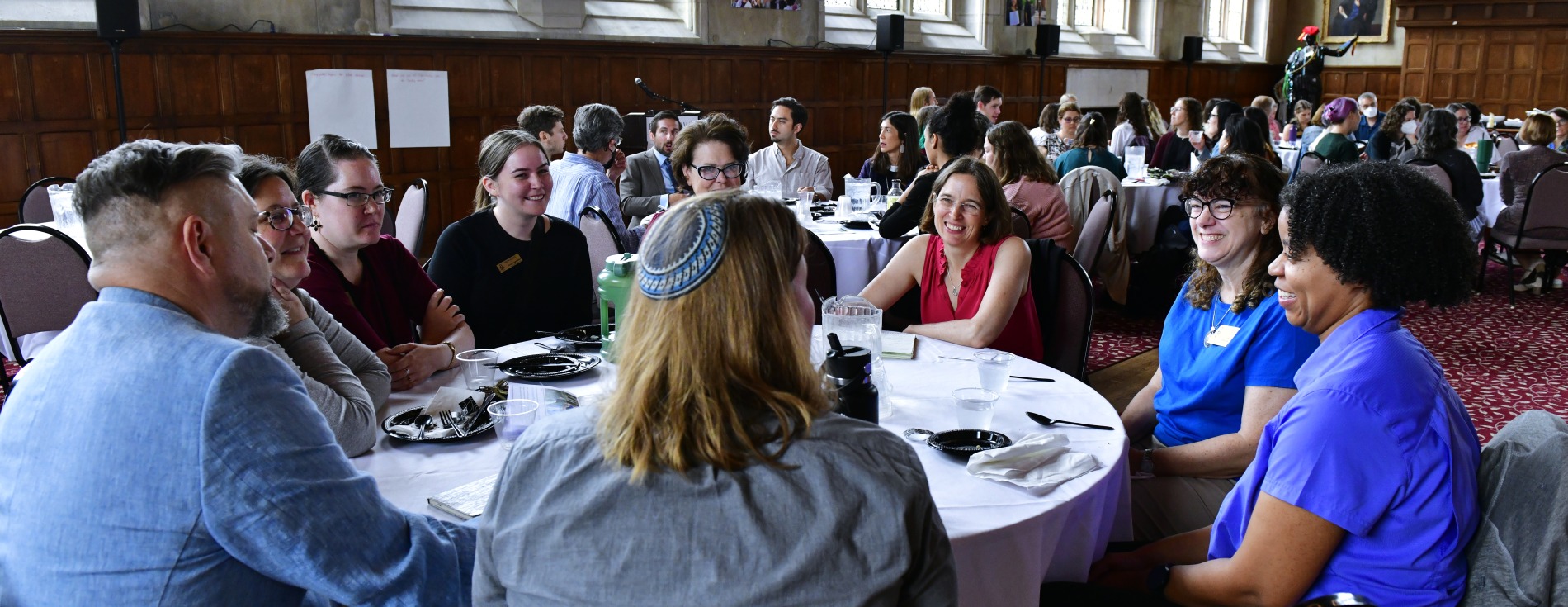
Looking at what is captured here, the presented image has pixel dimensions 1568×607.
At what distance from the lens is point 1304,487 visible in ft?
4.81

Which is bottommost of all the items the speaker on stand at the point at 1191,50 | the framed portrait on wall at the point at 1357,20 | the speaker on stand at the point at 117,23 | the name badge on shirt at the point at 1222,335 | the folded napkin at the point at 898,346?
the folded napkin at the point at 898,346

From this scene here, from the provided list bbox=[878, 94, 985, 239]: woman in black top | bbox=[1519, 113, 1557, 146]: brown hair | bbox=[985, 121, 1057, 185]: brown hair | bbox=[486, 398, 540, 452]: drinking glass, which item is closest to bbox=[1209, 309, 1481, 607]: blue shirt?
bbox=[486, 398, 540, 452]: drinking glass

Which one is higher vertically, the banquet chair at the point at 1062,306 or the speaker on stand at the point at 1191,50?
the speaker on stand at the point at 1191,50

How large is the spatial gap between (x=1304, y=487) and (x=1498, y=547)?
28 cm

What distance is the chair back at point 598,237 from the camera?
163 inches

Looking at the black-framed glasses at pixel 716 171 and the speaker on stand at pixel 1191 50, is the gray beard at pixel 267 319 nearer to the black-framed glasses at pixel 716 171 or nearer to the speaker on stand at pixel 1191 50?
the black-framed glasses at pixel 716 171

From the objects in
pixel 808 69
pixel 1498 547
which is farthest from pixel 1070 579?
pixel 808 69

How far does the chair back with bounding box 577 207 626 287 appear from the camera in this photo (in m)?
4.14

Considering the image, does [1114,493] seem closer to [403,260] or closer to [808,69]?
[403,260]

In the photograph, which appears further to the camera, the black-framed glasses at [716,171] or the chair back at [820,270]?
the black-framed glasses at [716,171]

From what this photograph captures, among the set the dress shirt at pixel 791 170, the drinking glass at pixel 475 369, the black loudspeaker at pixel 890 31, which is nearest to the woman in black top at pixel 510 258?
the drinking glass at pixel 475 369

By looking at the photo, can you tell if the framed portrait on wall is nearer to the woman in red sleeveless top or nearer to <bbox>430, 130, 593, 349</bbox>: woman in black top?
the woman in red sleeveless top

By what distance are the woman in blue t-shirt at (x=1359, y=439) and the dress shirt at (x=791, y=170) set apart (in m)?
5.05

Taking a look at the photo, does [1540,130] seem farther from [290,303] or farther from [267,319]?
[267,319]
